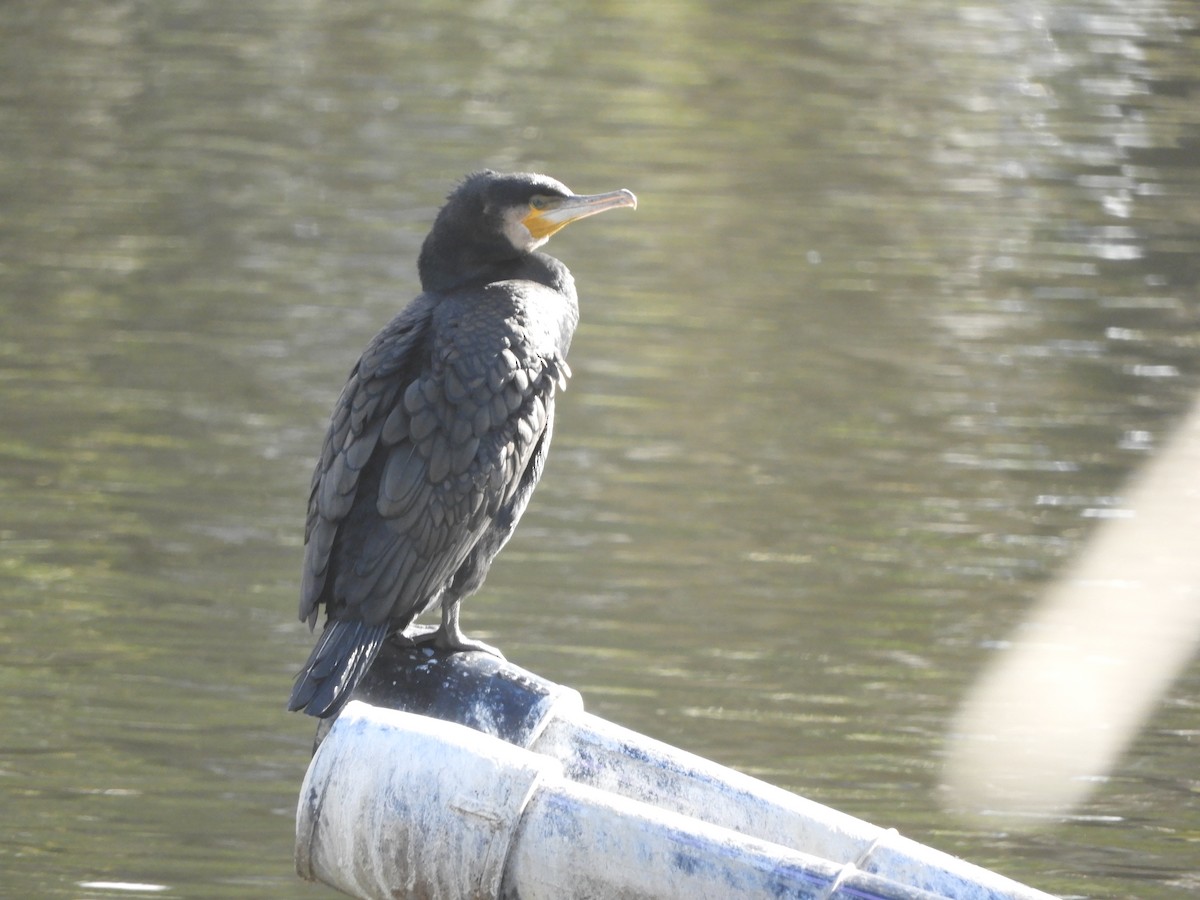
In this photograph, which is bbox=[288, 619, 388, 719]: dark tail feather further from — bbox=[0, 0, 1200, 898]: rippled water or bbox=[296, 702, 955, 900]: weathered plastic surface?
bbox=[0, 0, 1200, 898]: rippled water

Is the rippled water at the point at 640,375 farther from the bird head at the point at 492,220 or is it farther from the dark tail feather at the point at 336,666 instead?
the bird head at the point at 492,220

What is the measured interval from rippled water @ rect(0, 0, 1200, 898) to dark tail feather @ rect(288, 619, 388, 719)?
62.0 inches

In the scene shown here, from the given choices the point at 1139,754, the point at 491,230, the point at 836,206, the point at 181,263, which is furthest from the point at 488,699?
the point at 836,206

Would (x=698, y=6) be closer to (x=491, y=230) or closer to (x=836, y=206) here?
(x=836, y=206)

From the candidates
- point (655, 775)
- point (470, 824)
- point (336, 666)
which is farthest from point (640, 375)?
point (470, 824)

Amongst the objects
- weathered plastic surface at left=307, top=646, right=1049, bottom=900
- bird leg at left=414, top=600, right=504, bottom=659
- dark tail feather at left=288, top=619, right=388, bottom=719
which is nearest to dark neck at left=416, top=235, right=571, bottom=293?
bird leg at left=414, top=600, right=504, bottom=659

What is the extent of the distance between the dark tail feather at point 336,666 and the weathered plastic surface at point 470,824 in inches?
16.0

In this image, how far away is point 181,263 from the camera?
10.4m

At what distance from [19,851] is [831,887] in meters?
2.96

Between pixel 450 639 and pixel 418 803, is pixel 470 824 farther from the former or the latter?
pixel 450 639

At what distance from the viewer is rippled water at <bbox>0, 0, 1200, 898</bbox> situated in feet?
20.0

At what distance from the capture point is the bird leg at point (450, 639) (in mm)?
4094

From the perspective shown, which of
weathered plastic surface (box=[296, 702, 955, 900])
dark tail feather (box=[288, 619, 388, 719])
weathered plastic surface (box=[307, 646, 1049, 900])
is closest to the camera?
weathered plastic surface (box=[296, 702, 955, 900])

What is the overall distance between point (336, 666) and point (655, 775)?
2.10 ft
